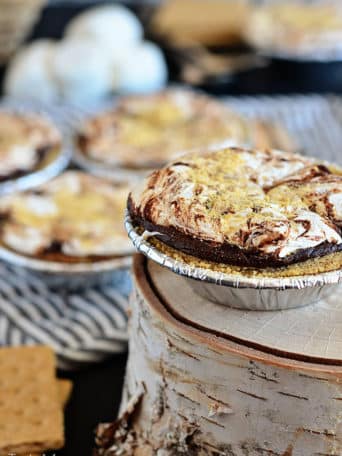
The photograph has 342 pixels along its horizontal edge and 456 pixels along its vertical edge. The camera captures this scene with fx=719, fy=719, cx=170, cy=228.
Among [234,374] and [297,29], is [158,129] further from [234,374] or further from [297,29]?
[234,374]

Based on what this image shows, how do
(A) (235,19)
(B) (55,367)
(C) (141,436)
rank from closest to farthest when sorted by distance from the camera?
1. (C) (141,436)
2. (B) (55,367)
3. (A) (235,19)

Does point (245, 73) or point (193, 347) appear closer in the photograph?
point (193, 347)

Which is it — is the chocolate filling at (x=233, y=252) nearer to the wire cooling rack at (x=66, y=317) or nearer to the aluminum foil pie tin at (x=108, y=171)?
the wire cooling rack at (x=66, y=317)

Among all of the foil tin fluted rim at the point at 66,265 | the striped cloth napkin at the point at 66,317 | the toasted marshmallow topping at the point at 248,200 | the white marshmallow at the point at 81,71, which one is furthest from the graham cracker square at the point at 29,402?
the white marshmallow at the point at 81,71

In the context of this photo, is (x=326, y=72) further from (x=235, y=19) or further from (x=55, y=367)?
(x=55, y=367)

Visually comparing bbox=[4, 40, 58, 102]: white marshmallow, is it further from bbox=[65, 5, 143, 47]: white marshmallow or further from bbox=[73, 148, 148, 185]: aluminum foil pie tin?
bbox=[73, 148, 148, 185]: aluminum foil pie tin

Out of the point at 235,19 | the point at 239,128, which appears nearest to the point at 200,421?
the point at 239,128
